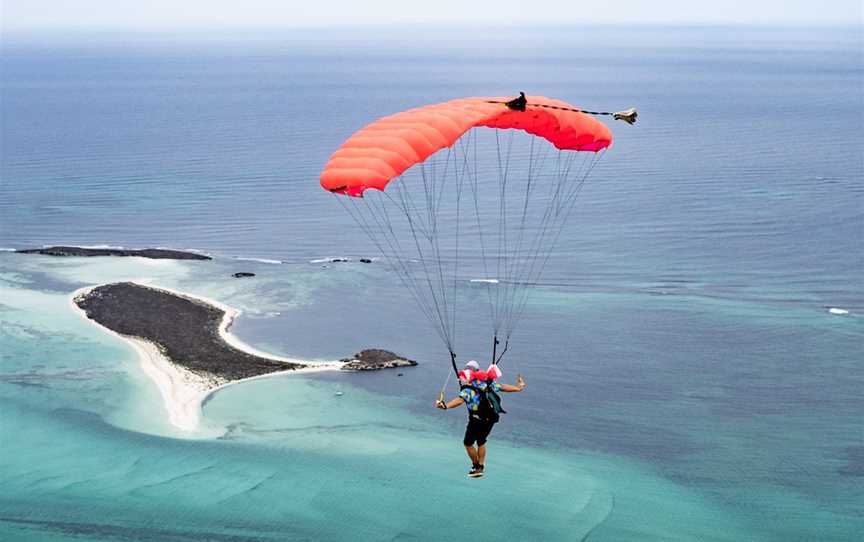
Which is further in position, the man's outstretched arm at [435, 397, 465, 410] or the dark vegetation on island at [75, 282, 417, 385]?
the dark vegetation on island at [75, 282, 417, 385]

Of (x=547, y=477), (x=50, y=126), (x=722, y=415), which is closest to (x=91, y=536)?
(x=547, y=477)

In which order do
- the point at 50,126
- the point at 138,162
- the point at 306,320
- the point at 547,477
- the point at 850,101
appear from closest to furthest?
the point at 547,477 → the point at 306,320 → the point at 138,162 → the point at 50,126 → the point at 850,101

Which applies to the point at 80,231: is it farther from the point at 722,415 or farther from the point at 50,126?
the point at 50,126

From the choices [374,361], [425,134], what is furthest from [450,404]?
[374,361]

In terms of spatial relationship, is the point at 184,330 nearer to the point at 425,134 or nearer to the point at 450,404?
the point at 425,134

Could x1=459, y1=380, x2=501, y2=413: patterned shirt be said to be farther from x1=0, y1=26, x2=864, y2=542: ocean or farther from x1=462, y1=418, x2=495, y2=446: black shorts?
x1=0, y1=26, x2=864, y2=542: ocean

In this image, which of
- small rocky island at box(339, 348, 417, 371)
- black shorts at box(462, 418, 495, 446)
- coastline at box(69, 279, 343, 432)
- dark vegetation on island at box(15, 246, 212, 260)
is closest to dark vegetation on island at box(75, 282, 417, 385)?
small rocky island at box(339, 348, 417, 371)

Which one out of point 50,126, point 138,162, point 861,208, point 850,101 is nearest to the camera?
point 861,208
